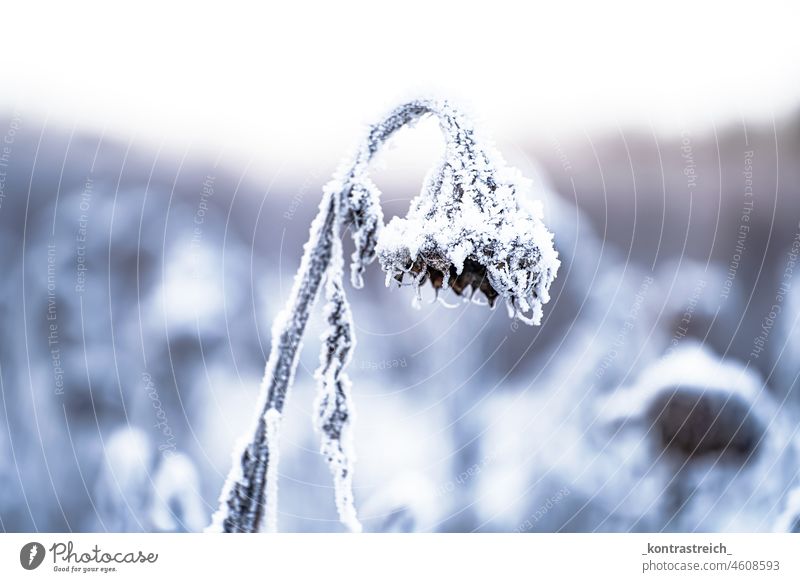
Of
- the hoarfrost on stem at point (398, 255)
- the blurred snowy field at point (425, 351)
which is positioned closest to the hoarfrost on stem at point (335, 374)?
the hoarfrost on stem at point (398, 255)

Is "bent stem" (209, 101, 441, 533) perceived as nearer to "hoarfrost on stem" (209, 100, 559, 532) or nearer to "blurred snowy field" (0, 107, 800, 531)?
"hoarfrost on stem" (209, 100, 559, 532)

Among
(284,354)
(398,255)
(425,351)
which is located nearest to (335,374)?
(284,354)

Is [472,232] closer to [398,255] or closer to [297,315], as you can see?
[398,255]

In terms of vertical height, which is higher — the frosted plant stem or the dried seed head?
the dried seed head

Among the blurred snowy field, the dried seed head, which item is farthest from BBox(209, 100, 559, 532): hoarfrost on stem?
the blurred snowy field

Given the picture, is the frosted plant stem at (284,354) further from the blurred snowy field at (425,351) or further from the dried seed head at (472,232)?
the blurred snowy field at (425,351)
